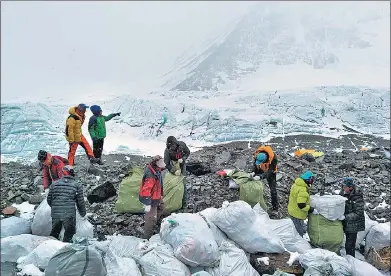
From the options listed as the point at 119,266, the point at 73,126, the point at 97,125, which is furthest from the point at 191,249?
the point at 97,125

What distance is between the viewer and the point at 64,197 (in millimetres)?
4379

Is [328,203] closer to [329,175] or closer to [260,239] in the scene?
[260,239]

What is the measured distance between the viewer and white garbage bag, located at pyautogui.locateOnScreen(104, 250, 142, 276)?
3.83 metres

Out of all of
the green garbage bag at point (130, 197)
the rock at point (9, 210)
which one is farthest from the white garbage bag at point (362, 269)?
the rock at point (9, 210)

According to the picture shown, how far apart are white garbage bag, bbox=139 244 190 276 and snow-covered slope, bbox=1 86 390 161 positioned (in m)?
5.03

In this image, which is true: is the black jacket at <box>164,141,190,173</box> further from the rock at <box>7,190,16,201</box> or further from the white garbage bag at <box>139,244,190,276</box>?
the rock at <box>7,190,16,201</box>

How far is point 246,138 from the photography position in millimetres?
10258

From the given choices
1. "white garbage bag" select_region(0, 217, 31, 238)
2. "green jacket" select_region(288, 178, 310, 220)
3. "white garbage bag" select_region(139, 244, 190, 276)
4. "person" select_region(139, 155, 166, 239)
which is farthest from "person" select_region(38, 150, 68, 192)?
"green jacket" select_region(288, 178, 310, 220)

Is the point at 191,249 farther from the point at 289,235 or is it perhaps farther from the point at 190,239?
the point at 289,235

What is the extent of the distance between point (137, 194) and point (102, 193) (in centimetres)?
96

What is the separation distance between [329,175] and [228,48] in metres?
9.07

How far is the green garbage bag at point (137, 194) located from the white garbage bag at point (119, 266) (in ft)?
4.04

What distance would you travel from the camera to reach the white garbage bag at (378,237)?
5090 millimetres

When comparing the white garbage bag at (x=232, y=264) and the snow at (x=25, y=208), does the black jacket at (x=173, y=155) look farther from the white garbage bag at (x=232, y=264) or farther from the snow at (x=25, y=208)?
the snow at (x=25, y=208)
